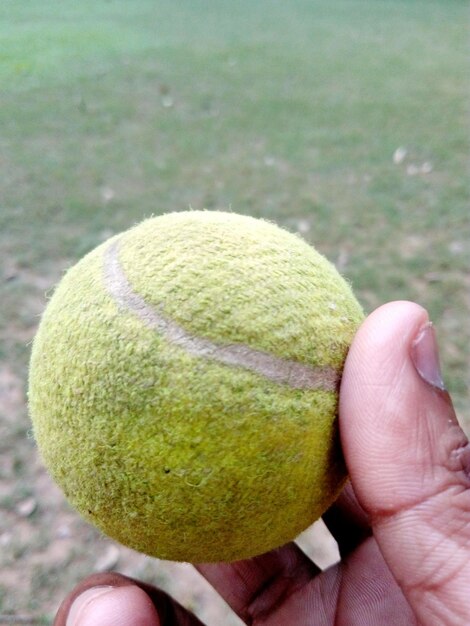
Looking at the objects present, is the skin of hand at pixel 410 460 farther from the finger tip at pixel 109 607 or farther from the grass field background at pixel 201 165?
the grass field background at pixel 201 165

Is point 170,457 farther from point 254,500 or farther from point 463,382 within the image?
point 463,382

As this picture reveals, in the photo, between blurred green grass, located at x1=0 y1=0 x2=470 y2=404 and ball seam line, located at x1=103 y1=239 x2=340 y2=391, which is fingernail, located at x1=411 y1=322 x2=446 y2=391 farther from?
blurred green grass, located at x1=0 y1=0 x2=470 y2=404

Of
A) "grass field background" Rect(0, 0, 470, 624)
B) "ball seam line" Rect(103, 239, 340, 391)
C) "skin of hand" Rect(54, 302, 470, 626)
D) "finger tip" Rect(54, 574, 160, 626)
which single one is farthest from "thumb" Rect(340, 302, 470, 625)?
"grass field background" Rect(0, 0, 470, 624)

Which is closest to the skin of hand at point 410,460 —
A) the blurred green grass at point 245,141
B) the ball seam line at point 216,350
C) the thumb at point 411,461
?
the thumb at point 411,461

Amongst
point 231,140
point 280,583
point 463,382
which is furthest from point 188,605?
point 231,140

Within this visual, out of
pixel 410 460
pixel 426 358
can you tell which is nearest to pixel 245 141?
pixel 426 358

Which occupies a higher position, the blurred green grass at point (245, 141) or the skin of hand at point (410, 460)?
the skin of hand at point (410, 460)
